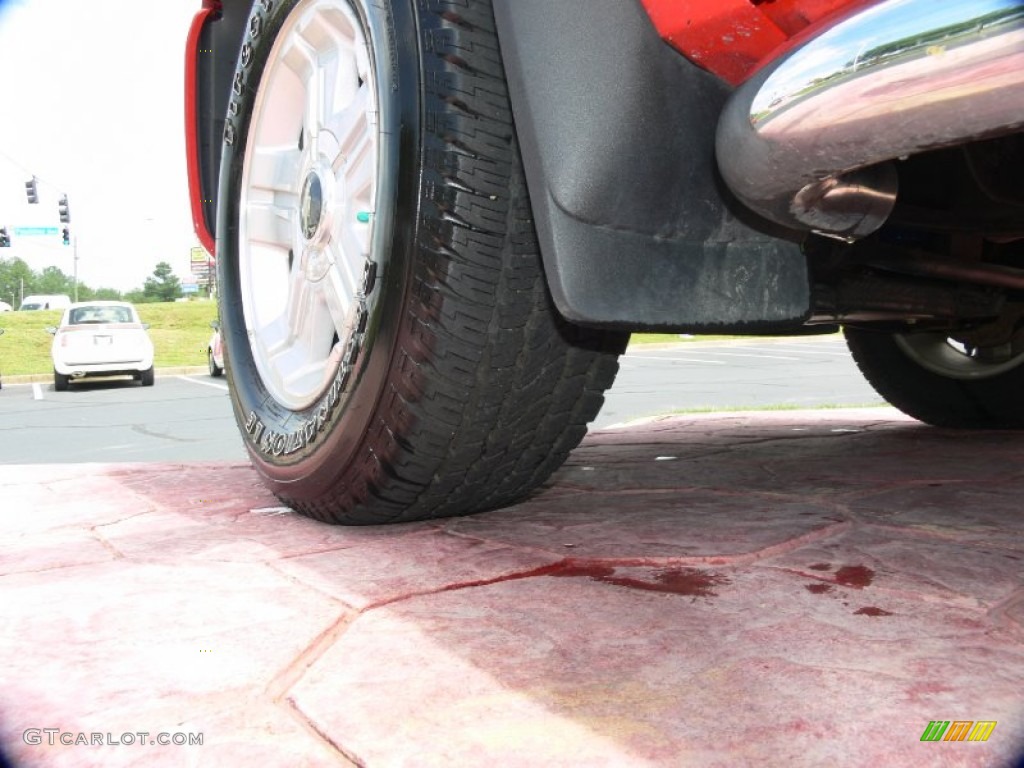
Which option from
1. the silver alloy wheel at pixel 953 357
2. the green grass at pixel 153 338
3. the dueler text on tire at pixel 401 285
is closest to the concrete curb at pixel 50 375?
the green grass at pixel 153 338

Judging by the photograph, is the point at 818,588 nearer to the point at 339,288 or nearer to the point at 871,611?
the point at 871,611

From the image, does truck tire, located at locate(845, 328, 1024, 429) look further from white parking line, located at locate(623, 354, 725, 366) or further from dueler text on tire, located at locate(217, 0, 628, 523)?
white parking line, located at locate(623, 354, 725, 366)

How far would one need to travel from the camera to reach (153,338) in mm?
20375

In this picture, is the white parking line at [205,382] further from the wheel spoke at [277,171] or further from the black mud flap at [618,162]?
the black mud flap at [618,162]

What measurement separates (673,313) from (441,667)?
0.53 metres

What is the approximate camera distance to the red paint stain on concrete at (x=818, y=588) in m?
1.17

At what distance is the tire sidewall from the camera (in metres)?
1.29

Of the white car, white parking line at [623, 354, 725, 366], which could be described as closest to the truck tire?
white parking line at [623, 354, 725, 366]

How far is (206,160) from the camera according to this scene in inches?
88.4

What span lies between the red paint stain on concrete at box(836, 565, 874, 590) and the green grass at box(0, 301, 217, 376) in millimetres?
9593

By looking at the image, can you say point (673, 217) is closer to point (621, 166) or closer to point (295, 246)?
point (621, 166)

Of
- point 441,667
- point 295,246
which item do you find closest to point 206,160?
point 295,246

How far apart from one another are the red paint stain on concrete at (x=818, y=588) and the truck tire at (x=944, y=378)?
184 cm

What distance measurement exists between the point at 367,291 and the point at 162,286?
91.5m
